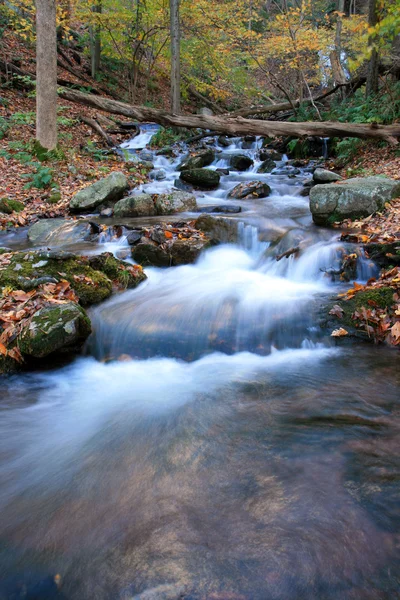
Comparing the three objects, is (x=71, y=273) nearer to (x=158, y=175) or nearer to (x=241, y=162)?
(x=158, y=175)

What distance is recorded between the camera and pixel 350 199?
717 centimetres

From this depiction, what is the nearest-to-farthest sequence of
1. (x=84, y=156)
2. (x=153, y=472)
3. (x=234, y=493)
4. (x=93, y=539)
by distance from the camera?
(x=93, y=539)
(x=234, y=493)
(x=153, y=472)
(x=84, y=156)

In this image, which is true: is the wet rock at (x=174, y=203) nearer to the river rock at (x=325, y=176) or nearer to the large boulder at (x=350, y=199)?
the large boulder at (x=350, y=199)

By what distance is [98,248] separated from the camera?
23.9 feet

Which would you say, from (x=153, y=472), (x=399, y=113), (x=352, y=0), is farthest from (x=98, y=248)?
(x=352, y=0)

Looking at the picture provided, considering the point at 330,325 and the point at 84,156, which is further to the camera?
the point at 84,156

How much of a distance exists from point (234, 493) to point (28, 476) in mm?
1607

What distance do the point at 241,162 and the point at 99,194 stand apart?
5462 mm

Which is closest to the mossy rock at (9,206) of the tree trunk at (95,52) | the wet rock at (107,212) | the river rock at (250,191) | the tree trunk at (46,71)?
the wet rock at (107,212)

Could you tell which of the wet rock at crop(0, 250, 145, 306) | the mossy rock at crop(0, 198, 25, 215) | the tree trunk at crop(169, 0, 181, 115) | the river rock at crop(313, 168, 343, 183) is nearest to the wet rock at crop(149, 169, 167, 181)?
the tree trunk at crop(169, 0, 181, 115)

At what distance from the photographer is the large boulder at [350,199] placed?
280 inches

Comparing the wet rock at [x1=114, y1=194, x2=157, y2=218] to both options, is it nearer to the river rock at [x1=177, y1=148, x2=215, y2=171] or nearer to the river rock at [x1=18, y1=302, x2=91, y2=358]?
the river rock at [x1=177, y1=148, x2=215, y2=171]

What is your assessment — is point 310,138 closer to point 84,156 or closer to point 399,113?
point 399,113

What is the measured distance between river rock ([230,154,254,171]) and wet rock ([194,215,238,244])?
598 cm
